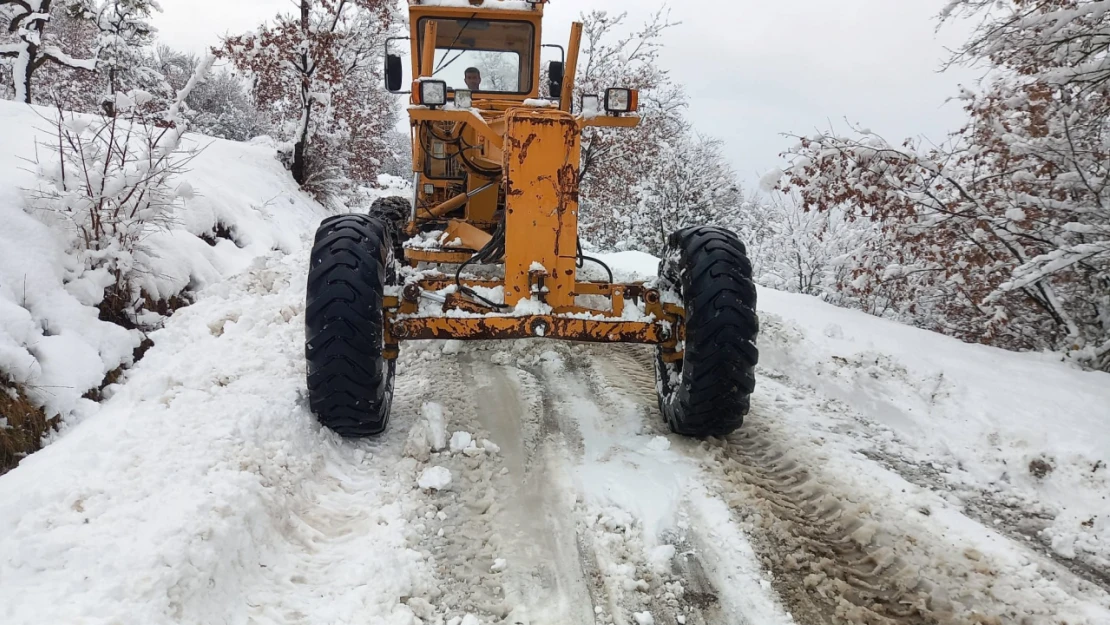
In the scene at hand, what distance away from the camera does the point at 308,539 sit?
9.23 feet

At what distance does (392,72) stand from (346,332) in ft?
10.9

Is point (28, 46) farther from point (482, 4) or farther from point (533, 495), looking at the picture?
point (533, 495)

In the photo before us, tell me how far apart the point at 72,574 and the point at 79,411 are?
184cm

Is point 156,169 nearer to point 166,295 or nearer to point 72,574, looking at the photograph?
point 166,295

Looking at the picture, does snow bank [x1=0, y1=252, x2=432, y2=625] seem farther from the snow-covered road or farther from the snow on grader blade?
the snow on grader blade

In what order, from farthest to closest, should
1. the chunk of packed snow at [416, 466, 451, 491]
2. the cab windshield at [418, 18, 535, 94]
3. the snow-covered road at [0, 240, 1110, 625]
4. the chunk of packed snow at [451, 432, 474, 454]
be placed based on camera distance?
the cab windshield at [418, 18, 535, 94] → the chunk of packed snow at [451, 432, 474, 454] → the chunk of packed snow at [416, 466, 451, 491] → the snow-covered road at [0, 240, 1110, 625]

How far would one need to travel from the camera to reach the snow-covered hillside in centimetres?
239

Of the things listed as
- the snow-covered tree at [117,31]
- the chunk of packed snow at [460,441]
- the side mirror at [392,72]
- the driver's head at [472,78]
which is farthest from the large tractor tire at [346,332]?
the snow-covered tree at [117,31]

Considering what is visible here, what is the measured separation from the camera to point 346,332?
3.44 metres

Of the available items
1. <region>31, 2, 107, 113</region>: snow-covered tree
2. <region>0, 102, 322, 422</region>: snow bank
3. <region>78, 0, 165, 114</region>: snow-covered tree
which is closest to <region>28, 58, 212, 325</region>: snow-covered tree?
<region>0, 102, 322, 422</region>: snow bank

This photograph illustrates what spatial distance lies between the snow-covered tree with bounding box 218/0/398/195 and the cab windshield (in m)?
7.39

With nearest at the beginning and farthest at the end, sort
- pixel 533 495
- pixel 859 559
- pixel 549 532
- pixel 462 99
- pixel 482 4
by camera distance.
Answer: pixel 859 559 → pixel 549 532 → pixel 533 495 → pixel 462 99 → pixel 482 4

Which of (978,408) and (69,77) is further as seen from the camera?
(69,77)

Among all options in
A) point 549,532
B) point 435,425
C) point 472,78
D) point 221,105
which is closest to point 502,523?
point 549,532
